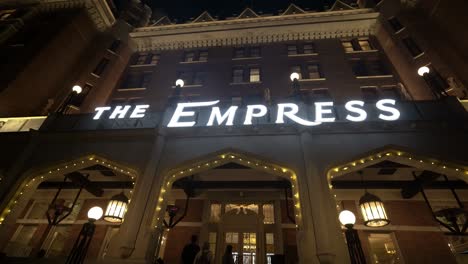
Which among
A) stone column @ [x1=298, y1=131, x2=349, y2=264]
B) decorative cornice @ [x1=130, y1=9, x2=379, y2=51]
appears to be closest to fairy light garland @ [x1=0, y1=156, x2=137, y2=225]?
stone column @ [x1=298, y1=131, x2=349, y2=264]

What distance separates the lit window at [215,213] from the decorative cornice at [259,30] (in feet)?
49.7

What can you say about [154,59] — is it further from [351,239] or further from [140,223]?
[351,239]

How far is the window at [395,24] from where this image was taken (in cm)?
1995

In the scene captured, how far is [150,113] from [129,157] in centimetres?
261

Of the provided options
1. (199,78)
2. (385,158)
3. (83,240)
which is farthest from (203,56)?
A: (83,240)

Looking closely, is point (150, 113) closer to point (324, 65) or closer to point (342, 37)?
point (324, 65)

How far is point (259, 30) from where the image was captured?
72.1 ft

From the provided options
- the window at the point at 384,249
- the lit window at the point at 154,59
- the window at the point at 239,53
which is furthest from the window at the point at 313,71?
the lit window at the point at 154,59

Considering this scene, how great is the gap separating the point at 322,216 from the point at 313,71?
565 inches

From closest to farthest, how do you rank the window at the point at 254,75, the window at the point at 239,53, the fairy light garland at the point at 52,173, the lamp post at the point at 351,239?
the lamp post at the point at 351,239 → the fairy light garland at the point at 52,173 → the window at the point at 254,75 → the window at the point at 239,53

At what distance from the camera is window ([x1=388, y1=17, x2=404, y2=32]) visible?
1995cm

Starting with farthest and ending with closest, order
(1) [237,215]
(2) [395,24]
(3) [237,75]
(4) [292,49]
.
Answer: (4) [292,49] < (2) [395,24] < (3) [237,75] < (1) [237,215]

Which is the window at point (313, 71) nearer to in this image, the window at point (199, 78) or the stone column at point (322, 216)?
the window at point (199, 78)

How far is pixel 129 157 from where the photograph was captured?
1017 centimetres
